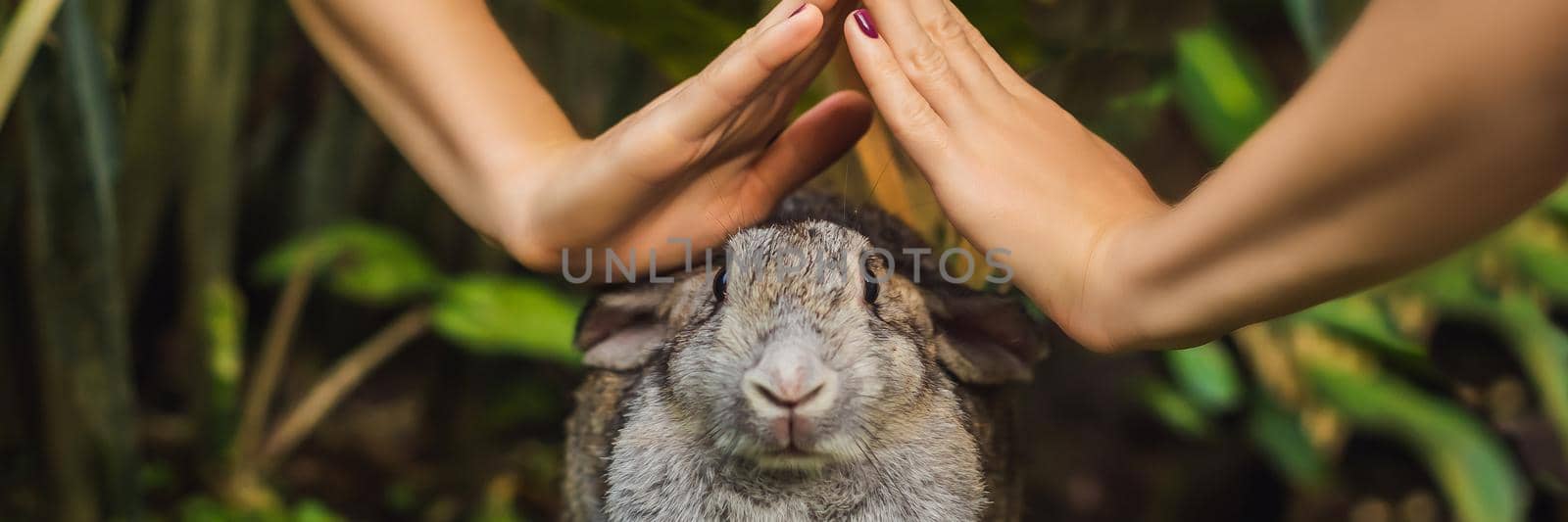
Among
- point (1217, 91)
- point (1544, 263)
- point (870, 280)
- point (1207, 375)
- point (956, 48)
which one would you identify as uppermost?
point (956, 48)

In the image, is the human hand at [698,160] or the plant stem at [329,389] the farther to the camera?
the plant stem at [329,389]

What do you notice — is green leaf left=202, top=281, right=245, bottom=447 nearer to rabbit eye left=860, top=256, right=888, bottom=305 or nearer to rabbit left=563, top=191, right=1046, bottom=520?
rabbit left=563, top=191, right=1046, bottom=520

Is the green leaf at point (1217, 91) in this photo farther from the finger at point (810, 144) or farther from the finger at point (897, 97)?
the finger at point (897, 97)

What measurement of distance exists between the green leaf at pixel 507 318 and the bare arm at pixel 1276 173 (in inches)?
44.3

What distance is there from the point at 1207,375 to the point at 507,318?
1058 millimetres

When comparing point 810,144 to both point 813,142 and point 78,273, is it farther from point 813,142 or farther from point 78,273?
point 78,273

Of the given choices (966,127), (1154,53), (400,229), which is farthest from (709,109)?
(400,229)

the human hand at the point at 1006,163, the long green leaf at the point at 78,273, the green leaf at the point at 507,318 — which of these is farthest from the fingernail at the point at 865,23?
the green leaf at the point at 507,318

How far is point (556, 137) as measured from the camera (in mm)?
944

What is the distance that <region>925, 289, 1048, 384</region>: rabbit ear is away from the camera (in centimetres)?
86

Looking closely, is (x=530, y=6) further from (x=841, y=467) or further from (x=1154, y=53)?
(x=841, y=467)

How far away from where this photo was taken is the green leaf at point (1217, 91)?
1632 mm

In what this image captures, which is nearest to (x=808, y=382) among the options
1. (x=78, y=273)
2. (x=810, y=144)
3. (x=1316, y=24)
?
(x=810, y=144)

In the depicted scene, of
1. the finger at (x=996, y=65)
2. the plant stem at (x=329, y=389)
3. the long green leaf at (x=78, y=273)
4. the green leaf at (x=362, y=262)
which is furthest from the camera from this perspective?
the plant stem at (x=329, y=389)
